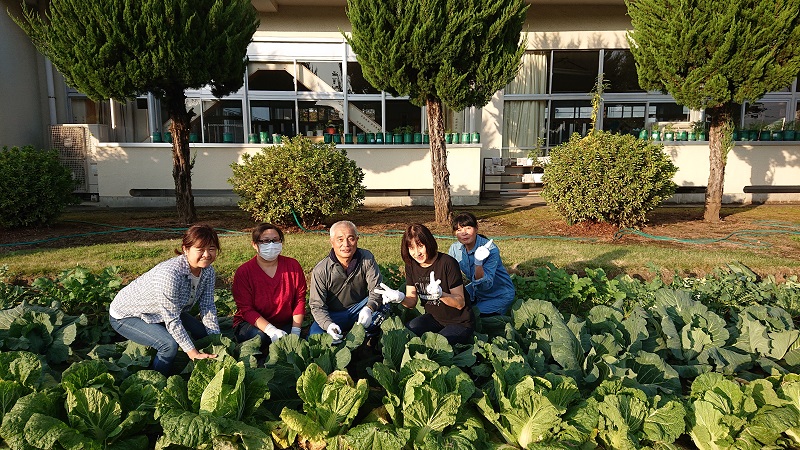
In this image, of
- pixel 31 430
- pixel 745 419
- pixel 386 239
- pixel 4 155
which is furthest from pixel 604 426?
pixel 4 155

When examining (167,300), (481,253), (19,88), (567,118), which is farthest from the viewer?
(567,118)

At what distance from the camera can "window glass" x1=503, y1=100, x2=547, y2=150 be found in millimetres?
13469

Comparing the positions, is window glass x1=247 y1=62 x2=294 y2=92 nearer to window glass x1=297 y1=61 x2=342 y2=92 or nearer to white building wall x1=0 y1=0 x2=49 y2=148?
window glass x1=297 y1=61 x2=342 y2=92

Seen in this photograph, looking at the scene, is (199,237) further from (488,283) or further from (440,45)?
(440,45)

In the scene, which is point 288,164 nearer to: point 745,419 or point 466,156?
point 466,156

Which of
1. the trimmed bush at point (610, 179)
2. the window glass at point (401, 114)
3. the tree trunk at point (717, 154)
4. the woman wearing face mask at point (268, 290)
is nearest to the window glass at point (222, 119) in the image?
the window glass at point (401, 114)

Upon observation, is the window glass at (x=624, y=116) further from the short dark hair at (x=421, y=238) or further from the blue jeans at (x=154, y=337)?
the blue jeans at (x=154, y=337)

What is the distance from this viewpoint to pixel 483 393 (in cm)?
278

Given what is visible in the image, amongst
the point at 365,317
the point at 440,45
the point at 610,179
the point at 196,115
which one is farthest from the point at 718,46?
the point at 196,115

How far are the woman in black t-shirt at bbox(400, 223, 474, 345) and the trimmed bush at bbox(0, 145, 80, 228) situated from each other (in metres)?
7.02

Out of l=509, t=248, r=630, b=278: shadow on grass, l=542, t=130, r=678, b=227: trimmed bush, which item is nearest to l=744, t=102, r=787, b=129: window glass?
l=542, t=130, r=678, b=227: trimmed bush

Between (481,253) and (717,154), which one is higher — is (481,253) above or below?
below

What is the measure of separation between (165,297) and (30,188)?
20.5 ft

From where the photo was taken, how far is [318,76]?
12711mm
